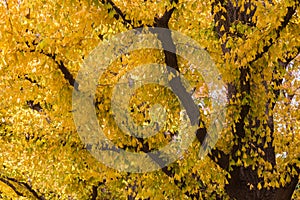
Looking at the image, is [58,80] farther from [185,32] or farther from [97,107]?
[185,32]

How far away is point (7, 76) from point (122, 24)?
3.24m

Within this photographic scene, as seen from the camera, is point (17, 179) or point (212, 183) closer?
point (212, 183)

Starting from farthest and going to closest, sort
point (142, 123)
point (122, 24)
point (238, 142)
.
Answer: point (142, 123)
point (238, 142)
point (122, 24)

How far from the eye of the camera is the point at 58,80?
8.62 m

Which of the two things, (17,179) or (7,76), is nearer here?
(7,76)

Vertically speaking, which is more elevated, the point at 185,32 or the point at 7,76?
the point at 7,76

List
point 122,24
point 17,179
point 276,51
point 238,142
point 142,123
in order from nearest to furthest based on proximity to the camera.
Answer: point 276,51 < point 122,24 < point 238,142 < point 142,123 < point 17,179

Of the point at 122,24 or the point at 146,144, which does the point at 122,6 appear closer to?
the point at 122,24

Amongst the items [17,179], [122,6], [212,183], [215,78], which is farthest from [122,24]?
[17,179]

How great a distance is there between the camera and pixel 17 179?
18266 mm

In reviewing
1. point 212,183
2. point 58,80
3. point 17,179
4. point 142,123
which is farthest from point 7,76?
point 17,179

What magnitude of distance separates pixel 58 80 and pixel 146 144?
7.18 feet

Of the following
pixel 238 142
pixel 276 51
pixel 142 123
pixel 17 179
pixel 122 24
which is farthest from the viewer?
pixel 17 179

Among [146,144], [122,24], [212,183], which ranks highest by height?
[122,24]
